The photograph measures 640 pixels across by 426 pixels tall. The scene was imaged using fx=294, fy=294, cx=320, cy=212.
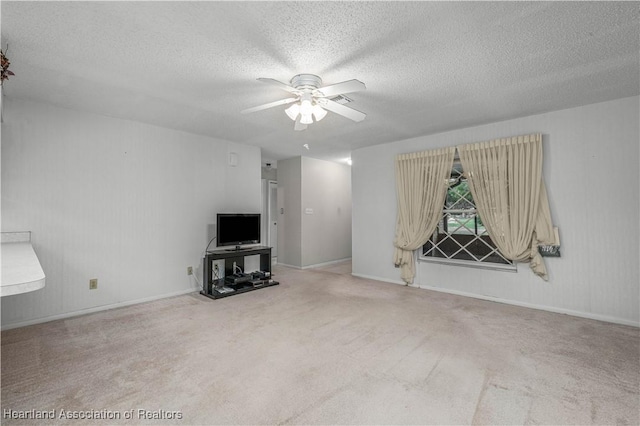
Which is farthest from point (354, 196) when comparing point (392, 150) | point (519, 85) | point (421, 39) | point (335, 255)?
point (421, 39)

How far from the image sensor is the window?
4.01m

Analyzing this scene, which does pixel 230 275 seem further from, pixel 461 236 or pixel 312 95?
pixel 461 236

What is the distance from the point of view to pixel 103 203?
11.6ft

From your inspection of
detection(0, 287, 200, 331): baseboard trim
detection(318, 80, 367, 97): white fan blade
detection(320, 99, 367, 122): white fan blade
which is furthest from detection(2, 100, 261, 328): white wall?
detection(318, 80, 367, 97): white fan blade

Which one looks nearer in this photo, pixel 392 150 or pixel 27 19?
pixel 27 19

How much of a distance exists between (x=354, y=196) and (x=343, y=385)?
12.6 feet

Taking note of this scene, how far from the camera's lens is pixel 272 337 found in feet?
8.88

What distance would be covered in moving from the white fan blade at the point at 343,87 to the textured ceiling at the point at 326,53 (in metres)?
0.19

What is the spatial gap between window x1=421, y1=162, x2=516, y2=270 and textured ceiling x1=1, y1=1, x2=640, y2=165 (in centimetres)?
117

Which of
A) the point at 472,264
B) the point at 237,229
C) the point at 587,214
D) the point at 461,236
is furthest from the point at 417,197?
the point at 237,229

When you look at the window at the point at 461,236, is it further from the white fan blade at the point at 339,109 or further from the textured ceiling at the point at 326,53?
the white fan blade at the point at 339,109

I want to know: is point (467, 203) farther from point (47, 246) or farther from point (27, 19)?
point (47, 246)

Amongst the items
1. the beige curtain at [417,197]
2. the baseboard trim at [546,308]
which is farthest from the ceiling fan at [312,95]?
the baseboard trim at [546,308]

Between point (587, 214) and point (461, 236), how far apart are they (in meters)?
1.39
